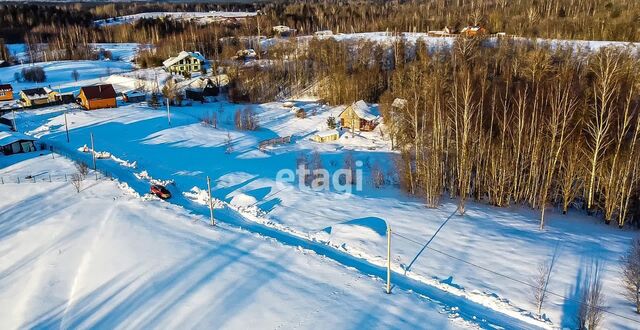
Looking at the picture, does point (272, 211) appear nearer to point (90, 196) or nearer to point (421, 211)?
point (421, 211)

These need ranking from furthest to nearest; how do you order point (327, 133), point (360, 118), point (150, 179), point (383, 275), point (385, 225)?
point (360, 118)
point (327, 133)
point (150, 179)
point (385, 225)
point (383, 275)

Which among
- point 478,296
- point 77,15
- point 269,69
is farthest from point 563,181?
point 77,15

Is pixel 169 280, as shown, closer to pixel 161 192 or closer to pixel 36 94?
pixel 161 192

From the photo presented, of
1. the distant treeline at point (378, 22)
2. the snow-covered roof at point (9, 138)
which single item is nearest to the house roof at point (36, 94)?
the snow-covered roof at point (9, 138)

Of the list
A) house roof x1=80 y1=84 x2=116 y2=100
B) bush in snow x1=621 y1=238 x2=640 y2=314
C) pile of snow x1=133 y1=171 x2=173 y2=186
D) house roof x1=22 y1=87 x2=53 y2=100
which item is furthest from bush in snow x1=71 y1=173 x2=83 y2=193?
house roof x1=22 y1=87 x2=53 y2=100

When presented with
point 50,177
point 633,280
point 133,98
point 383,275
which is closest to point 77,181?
point 50,177
